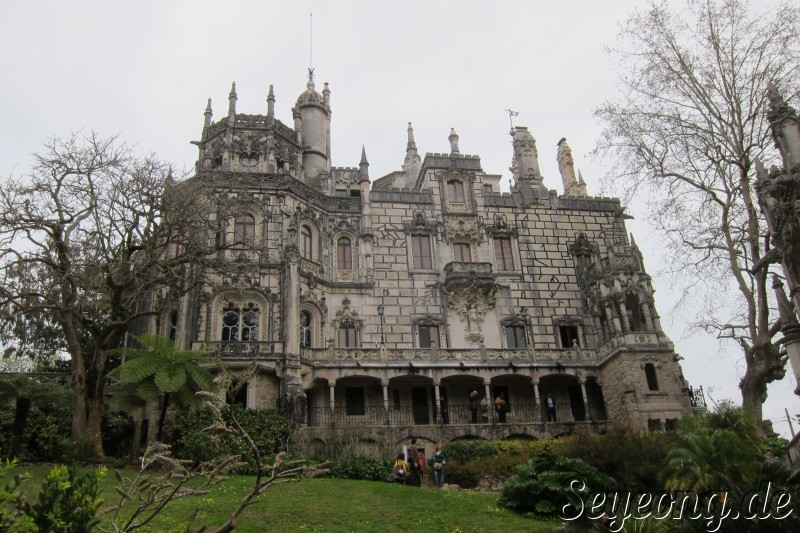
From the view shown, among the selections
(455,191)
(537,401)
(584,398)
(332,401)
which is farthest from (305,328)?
(584,398)

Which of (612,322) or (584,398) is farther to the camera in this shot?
(612,322)

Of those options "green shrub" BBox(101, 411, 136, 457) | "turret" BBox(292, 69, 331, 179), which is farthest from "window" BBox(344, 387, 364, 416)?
"turret" BBox(292, 69, 331, 179)

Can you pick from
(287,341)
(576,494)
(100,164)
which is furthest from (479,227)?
(576,494)

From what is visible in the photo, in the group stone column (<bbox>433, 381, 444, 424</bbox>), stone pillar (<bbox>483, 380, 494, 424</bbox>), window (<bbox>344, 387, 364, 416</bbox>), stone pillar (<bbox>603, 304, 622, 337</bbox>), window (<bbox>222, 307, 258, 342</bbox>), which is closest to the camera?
stone column (<bbox>433, 381, 444, 424</bbox>)

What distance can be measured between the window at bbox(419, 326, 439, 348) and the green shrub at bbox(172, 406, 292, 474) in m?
9.77

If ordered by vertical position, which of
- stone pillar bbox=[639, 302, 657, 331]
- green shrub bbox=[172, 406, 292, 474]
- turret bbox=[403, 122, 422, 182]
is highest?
turret bbox=[403, 122, 422, 182]

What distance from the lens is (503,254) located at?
3828 centimetres

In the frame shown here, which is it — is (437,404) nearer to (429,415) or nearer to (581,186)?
(429,415)

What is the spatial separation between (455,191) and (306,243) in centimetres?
965

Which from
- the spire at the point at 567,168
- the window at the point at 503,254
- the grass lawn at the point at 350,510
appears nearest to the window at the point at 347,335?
the window at the point at 503,254

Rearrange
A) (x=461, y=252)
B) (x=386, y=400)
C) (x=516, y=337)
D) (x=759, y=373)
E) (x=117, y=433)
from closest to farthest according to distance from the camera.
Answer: (x=759, y=373) < (x=117, y=433) < (x=386, y=400) < (x=516, y=337) < (x=461, y=252)

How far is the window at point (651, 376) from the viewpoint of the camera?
103 feet

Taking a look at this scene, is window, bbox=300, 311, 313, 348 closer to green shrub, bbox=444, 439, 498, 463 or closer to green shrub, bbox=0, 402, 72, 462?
green shrub, bbox=444, 439, 498, 463

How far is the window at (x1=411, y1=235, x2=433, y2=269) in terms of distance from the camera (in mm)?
37094
